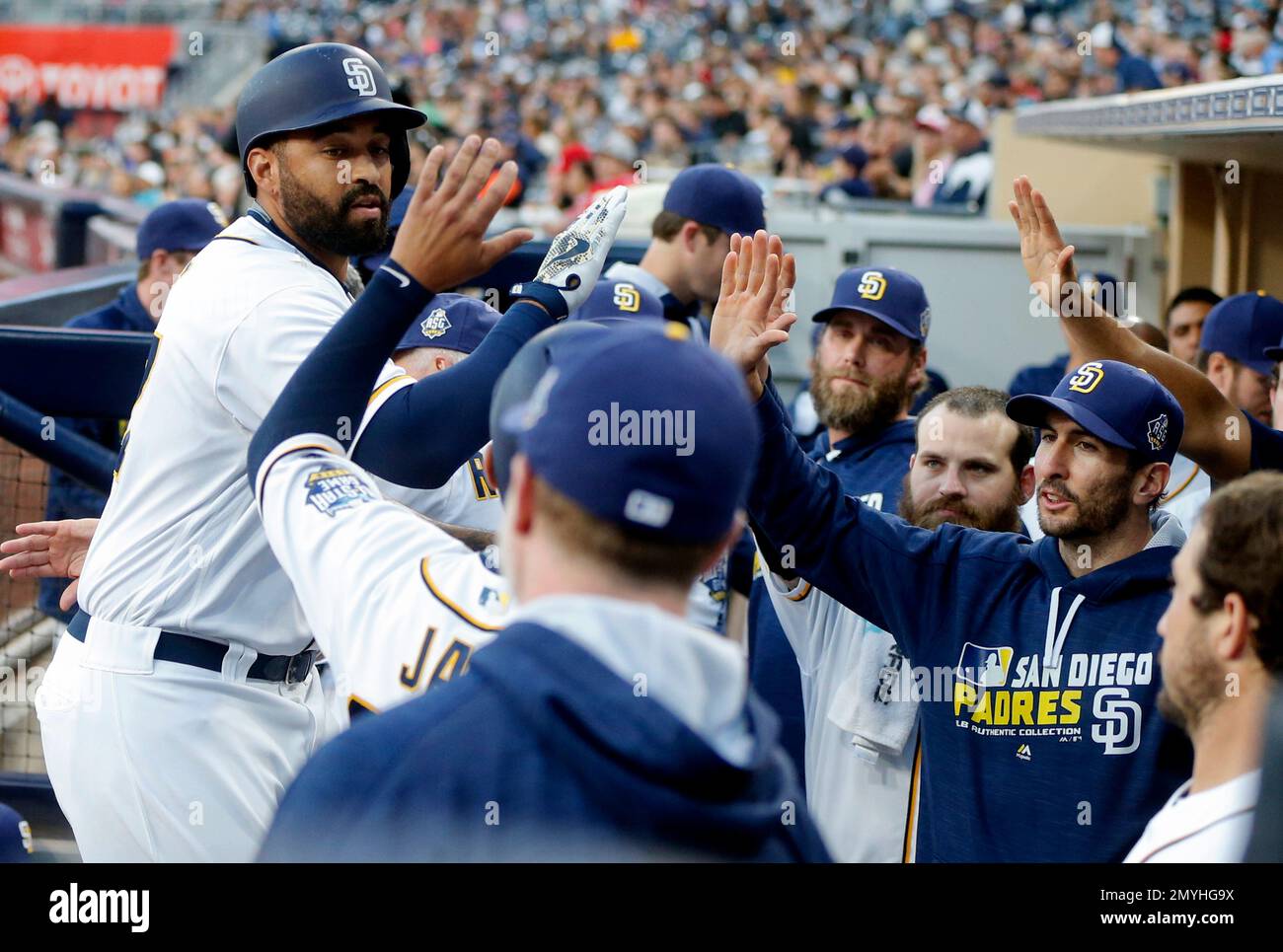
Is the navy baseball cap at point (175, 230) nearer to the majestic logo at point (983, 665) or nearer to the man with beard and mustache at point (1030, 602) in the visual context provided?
the man with beard and mustache at point (1030, 602)

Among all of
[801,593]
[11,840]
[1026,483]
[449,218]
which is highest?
[449,218]

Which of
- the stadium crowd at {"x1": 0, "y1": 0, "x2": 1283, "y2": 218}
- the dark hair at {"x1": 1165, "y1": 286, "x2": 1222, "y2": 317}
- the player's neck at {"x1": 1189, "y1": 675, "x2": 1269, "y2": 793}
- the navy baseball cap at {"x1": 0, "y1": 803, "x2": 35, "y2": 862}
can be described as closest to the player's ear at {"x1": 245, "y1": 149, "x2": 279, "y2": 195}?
the navy baseball cap at {"x1": 0, "y1": 803, "x2": 35, "y2": 862}

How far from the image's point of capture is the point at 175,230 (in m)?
5.49

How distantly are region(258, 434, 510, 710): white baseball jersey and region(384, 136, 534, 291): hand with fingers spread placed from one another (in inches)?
11.2

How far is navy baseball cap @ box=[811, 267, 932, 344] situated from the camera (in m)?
4.14

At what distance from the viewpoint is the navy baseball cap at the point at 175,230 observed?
546 centimetres

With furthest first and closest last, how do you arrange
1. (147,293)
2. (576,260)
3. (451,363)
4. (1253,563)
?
1. (147,293)
2. (451,363)
3. (576,260)
4. (1253,563)

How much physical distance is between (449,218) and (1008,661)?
4.55 ft

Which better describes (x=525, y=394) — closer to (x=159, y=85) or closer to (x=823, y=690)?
(x=823, y=690)

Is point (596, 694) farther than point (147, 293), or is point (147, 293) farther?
point (147, 293)

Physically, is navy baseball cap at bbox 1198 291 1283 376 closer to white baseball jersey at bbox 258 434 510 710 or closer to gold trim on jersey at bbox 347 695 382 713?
white baseball jersey at bbox 258 434 510 710

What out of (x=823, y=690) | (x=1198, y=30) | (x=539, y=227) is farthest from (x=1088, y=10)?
(x=823, y=690)

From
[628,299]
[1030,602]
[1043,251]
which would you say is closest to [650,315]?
[628,299]

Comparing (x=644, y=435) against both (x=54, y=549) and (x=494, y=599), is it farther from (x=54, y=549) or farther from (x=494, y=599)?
(x=54, y=549)
